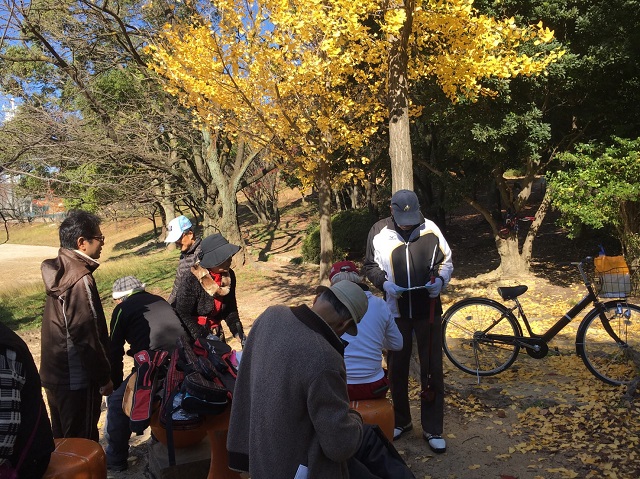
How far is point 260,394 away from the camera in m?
2.02

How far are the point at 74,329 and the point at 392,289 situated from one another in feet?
7.34

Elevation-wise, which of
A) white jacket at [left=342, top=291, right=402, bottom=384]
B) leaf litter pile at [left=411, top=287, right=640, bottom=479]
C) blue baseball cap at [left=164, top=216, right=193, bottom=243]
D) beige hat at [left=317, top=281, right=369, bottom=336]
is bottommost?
leaf litter pile at [left=411, top=287, right=640, bottom=479]

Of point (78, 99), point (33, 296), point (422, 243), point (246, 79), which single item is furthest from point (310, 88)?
point (33, 296)

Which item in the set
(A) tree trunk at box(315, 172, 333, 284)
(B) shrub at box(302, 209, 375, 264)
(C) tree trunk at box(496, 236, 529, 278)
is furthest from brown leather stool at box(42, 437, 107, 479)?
(B) shrub at box(302, 209, 375, 264)

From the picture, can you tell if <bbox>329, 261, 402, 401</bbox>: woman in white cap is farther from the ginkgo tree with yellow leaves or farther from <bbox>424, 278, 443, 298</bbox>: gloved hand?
the ginkgo tree with yellow leaves

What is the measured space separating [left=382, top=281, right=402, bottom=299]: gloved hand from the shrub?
1165 centimetres

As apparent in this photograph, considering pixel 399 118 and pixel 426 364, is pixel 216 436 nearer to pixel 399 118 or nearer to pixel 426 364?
pixel 426 364

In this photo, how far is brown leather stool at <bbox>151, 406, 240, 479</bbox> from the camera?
10.1 ft

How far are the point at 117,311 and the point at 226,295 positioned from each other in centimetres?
82

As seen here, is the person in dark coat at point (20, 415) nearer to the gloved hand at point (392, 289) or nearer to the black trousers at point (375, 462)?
the black trousers at point (375, 462)

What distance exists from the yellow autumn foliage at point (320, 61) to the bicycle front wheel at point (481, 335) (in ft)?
10.3

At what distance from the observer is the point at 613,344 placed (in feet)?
16.6

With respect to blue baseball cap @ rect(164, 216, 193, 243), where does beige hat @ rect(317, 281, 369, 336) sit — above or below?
below

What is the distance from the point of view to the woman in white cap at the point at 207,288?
4.02m
